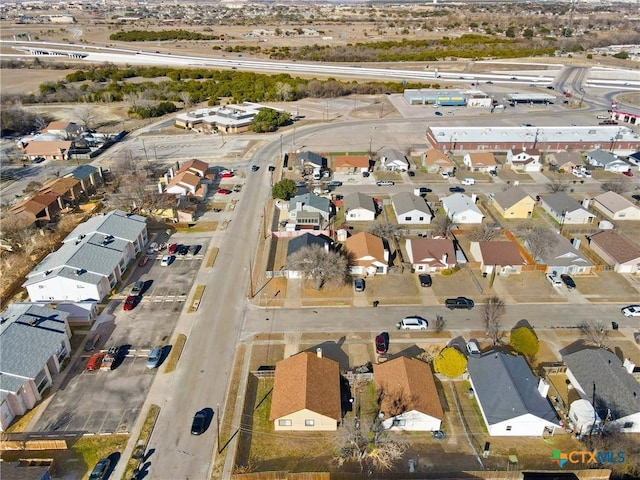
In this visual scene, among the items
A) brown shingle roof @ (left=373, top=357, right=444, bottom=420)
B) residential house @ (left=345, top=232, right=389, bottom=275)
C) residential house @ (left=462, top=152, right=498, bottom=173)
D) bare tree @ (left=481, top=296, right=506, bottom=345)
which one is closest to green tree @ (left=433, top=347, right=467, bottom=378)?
brown shingle roof @ (left=373, top=357, right=444, bottom=420)

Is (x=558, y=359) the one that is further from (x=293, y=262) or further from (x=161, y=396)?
(x=161, y=396)

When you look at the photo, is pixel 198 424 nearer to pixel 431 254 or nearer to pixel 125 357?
pixel 125 357

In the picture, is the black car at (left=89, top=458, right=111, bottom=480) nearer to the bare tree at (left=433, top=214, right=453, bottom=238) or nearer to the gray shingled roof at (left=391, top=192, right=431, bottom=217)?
the bare tree at (left=433, top=214, right=453, bottom=238)

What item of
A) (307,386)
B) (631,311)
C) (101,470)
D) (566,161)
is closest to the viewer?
(101,470)

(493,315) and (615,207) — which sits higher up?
(615,207)

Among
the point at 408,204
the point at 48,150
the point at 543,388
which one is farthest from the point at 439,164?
the point at 48,150

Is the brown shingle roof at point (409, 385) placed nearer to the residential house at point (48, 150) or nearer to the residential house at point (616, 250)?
→ the residential house at point (616, 250)

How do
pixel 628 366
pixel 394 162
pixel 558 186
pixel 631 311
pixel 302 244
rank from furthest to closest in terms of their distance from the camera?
1. pixel 394 162
2. pixel 558 186
3. pixel 302 244
4. pixel 631 311
5. pixel 628 366
